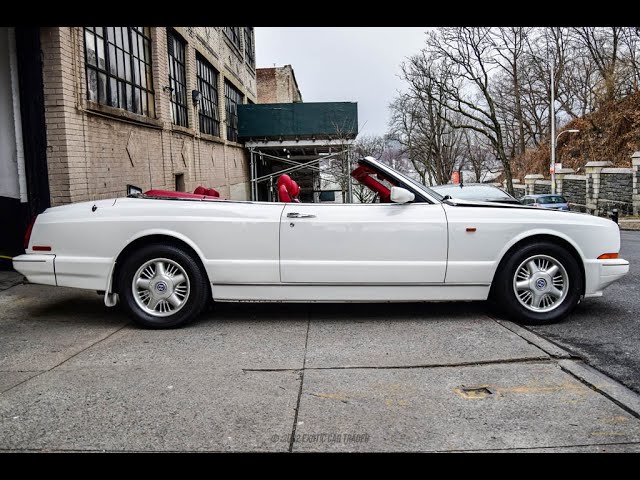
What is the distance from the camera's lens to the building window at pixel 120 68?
30.6ft

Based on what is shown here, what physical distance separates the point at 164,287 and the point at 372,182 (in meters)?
2.32

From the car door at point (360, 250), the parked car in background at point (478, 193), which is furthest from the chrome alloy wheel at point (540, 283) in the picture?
the parked car in background at point (478, 193)

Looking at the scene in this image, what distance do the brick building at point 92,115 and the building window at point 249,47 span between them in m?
12.2

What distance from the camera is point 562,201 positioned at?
2980cm

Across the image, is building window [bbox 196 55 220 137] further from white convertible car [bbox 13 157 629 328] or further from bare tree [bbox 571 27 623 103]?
bare tree [bbox 571 27 623 103]

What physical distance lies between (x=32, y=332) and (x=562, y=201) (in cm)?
2912

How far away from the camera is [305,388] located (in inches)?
143

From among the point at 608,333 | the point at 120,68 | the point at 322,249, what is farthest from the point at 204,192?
the point at 120,68

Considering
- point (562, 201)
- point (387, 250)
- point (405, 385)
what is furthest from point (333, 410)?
point (562, 201)

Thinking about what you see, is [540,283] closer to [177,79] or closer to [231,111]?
[177,79]

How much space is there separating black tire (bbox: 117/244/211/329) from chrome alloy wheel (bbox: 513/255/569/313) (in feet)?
9.48

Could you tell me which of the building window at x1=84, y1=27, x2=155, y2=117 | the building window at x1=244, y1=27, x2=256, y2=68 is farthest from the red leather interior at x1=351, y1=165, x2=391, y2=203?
the building window at x1=244, y1=27, x2=256, y2=68

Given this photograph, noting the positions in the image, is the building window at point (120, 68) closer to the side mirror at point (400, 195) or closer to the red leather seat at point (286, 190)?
the red leather seat at point (286, 190)

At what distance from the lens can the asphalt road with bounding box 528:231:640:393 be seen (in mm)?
3979
